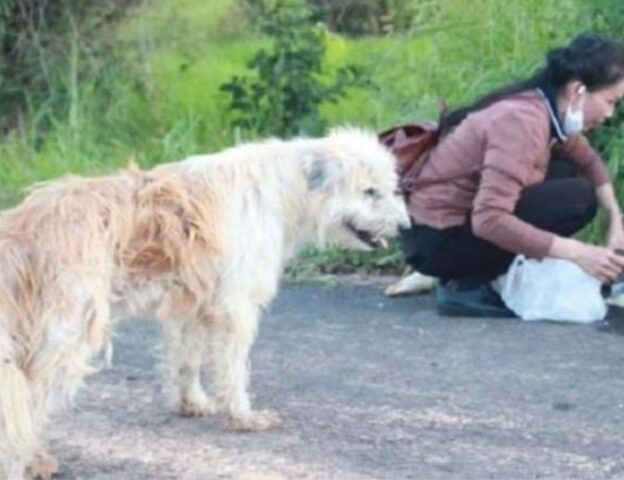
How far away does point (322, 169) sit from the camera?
7.27 meters

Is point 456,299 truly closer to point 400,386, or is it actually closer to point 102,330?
point 400,386

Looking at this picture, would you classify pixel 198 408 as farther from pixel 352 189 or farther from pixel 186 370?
pixel 352 189

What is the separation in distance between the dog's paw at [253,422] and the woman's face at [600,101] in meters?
2.39

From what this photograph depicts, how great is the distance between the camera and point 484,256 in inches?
364

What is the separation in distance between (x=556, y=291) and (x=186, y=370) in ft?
7.38

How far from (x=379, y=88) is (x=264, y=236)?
15.9ft

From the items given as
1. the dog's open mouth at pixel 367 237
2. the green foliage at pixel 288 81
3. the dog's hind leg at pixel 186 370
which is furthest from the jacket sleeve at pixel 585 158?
the green foliage at pixel 288 81

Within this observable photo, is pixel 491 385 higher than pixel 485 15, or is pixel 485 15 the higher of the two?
pixel 485 15

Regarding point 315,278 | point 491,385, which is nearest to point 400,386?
point 491,385

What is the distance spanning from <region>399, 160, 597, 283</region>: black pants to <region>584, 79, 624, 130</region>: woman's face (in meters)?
0.38

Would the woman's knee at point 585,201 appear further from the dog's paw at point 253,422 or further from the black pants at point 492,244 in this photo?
the dog's paw at point 253,422

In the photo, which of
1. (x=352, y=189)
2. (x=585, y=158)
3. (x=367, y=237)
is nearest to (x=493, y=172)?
(x=585, y=158)

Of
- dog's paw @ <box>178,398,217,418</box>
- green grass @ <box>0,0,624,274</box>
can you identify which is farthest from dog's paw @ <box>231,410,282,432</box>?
green grass @ <box>0,0,624,274</box>

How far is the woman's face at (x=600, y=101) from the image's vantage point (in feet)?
29.1
